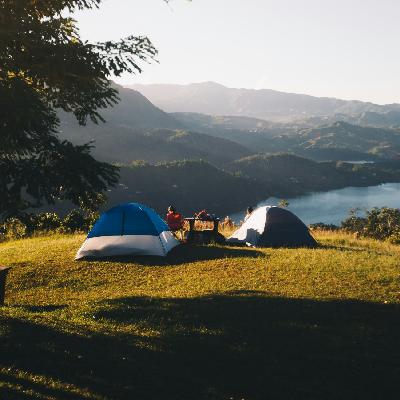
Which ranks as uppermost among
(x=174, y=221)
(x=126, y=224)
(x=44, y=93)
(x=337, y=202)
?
(x=44, y=93)

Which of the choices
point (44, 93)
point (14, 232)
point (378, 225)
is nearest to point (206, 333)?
point (44, 93)

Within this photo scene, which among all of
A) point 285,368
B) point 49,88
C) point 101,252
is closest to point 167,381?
point 285,368

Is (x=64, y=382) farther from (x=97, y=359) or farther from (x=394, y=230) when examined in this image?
(x=394, y=230)

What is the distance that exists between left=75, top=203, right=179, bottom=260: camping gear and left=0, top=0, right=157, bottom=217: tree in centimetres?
418

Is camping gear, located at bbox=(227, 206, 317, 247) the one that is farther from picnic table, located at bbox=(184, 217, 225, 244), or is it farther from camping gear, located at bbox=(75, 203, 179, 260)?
camping gear, located at bbox=(75, 203, 179, 260)

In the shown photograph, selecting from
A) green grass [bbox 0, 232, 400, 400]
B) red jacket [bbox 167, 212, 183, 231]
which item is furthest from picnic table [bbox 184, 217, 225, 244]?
green grass [bbox 0, 232, 400, 400]

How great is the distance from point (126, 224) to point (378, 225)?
24.4 m

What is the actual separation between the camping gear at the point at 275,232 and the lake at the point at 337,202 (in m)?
86.7

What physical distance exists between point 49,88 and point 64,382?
762 cm

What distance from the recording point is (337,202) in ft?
476

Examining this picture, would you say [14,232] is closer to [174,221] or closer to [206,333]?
[174,221]

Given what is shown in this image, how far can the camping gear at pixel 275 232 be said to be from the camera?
58.9 feet

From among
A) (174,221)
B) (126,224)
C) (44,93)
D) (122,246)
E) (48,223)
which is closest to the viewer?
(44,93)

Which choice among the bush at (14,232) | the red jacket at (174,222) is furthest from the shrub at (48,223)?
the red jacket at (174,222)
